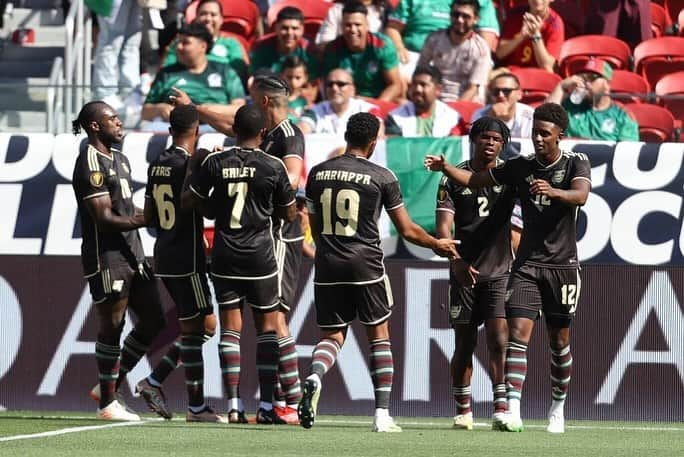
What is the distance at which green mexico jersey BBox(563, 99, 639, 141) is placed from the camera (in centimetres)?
1319

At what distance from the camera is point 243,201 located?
33.9 ft

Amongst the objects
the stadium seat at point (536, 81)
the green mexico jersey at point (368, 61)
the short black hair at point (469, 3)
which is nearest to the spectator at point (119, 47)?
the green mexico jersey at point (368, 61)

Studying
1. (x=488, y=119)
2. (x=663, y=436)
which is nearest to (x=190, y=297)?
(x=488, y=119)

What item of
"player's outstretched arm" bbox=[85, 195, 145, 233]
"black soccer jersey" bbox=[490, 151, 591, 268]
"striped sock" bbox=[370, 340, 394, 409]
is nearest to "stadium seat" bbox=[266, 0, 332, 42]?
"player's outstretched arm" bbox=[85, 195, 145, 233]

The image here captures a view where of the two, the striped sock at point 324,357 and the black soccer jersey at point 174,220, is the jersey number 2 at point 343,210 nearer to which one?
the striped sock at point 324,357

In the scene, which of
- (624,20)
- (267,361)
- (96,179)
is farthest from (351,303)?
(624,20)

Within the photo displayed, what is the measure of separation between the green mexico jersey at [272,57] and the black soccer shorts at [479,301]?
17.5 feet

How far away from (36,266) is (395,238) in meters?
3.07

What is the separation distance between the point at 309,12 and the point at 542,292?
25.8ft

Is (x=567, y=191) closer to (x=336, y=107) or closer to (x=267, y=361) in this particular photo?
(x=267, y=361)

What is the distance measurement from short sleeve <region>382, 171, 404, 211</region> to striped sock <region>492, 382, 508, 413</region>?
1.77m

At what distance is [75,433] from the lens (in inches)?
376

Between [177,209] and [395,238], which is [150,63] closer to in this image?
[395,238]

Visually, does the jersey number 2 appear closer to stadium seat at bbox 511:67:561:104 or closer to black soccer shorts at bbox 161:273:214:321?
black soccer shorts at bbox 161:273:214:321
